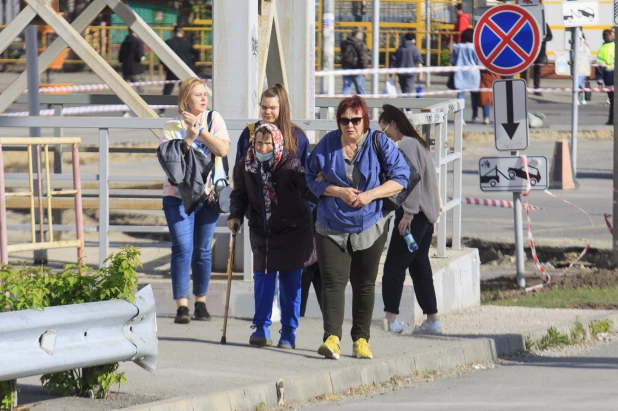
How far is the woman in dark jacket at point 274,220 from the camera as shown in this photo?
7.97 metres

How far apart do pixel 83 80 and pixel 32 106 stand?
85.2 feet

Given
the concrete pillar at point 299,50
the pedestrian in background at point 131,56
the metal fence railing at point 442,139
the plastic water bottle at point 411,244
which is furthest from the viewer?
the pedestrian in background at point 131,56

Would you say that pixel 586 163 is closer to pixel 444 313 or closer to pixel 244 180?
pixel 444 313

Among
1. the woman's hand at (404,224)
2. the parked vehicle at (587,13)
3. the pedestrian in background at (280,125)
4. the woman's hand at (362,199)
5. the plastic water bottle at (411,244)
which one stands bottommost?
the plastic water bottle at (411,244)

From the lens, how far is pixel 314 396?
7.21 metres

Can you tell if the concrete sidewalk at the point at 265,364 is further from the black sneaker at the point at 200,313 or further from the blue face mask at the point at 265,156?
the blue face mask at the point at 265,156

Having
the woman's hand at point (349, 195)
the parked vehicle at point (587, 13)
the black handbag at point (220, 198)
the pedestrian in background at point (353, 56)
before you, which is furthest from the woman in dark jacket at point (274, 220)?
the pedestrian in background at point (353, 56)

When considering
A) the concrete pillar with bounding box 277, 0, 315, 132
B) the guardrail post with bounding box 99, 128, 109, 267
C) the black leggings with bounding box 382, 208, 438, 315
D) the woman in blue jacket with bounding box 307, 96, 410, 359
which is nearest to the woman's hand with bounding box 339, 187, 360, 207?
the woman in blue jacket with bounding box 307, 96, 410, 359

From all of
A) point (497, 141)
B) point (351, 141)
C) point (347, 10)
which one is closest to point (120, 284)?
point (351, 141)

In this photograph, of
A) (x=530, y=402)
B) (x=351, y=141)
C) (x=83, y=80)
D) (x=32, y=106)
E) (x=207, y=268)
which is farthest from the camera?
(x=83, y=80)

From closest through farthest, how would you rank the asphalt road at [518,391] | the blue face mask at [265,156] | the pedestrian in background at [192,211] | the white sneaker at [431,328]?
the asphalt road at [518,391], the blue face mask at [265,156], the pedestrian in background at [192,211], the white sneaker at [431,328]

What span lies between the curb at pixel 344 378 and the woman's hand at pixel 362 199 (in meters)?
1.00

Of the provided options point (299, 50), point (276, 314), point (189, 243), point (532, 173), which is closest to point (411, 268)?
point (276, 314)

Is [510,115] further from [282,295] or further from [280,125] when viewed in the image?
[282,295]
